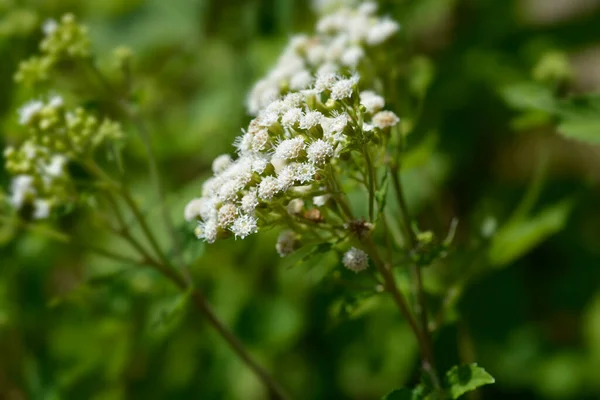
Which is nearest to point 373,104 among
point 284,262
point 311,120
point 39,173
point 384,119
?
point 384,119

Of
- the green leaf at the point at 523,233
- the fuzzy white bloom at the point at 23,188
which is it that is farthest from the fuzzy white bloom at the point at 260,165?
the green leaf at the point at 523,233

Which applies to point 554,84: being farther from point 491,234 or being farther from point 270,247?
point 270,247

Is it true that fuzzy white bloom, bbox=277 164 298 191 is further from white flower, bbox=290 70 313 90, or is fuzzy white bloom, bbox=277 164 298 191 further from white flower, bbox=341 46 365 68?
white flower, bbox=341 46 365 68

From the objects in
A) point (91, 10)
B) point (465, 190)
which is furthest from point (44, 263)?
point (465, 190)

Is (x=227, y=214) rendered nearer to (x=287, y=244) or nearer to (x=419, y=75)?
(x=287, y=244)

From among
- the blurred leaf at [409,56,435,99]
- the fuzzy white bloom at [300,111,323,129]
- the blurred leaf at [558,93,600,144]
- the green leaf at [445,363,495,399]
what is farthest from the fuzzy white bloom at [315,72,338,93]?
the blurred leaf at [409,56,435,99]

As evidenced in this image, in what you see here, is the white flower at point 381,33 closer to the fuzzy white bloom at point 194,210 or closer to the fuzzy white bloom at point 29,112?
the fuzzy white bloom at point 194,210

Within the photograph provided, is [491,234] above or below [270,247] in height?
below
